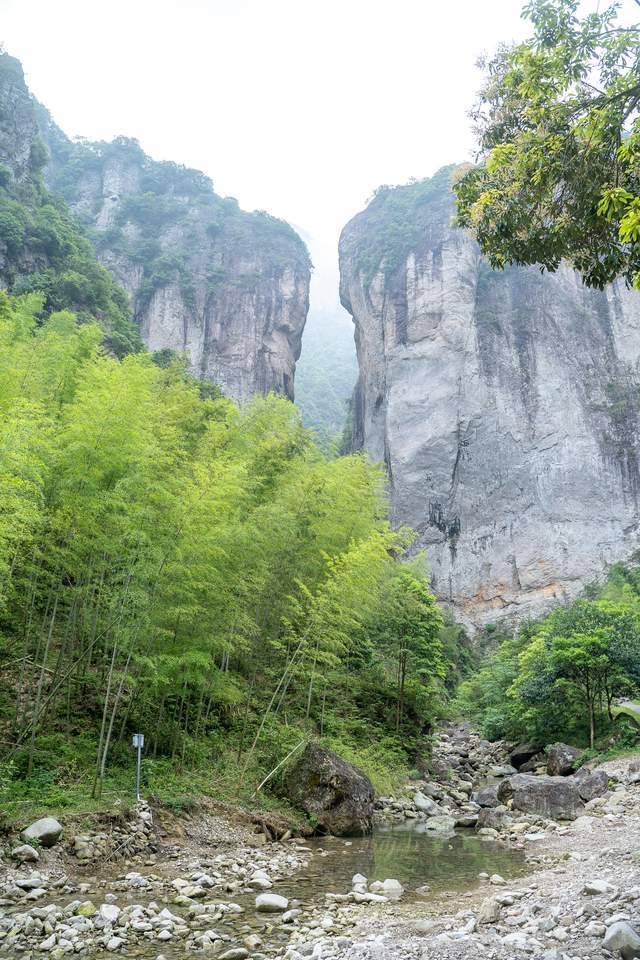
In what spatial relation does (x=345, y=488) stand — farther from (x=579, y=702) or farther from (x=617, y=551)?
(x=617, y=551)

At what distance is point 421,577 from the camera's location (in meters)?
16.4

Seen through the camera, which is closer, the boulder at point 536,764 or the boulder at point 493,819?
the boulder at point 493,819

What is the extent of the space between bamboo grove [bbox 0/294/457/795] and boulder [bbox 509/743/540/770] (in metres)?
4.52

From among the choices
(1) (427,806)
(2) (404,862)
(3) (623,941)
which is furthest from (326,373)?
Result: (3) (623,941)

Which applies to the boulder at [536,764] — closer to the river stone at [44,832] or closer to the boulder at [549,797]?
the boulder at [549,797]

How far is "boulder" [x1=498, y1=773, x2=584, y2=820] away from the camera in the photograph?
10.6m

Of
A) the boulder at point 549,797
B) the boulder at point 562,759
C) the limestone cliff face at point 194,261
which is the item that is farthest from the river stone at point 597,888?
the limestone cliff face at point 194,261

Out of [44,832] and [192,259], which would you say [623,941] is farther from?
[192,259]

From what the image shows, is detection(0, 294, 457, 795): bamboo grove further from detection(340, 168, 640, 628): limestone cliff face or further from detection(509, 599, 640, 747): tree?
detection(340, 168, 640, 628): limestone cliff face

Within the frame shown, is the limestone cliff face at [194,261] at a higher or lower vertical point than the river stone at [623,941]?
higher

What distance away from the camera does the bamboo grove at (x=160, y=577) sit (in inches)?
A: 284

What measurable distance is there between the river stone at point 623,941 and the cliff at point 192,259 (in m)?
32.0

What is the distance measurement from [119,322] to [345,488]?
711 inches

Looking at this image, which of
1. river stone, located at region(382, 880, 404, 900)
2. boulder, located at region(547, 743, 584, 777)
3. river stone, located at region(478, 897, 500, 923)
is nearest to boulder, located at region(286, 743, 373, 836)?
river stone, located at region(382, 880, 404, 900)
